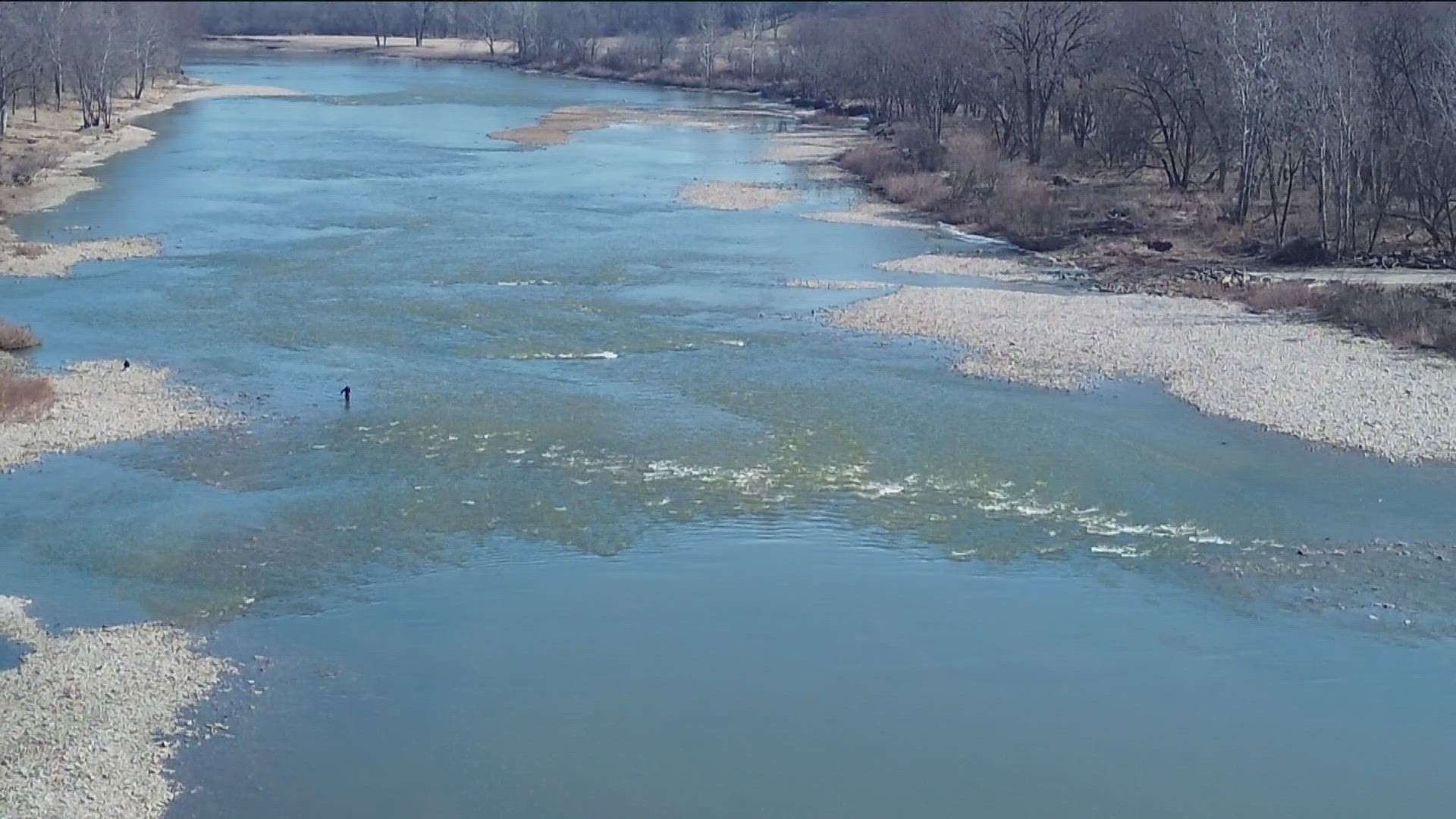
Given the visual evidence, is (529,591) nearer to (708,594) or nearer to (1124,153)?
(708,594)

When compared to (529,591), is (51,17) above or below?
above

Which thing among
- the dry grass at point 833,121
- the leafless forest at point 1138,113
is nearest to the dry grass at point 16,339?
the leafless forest at point 1138,113

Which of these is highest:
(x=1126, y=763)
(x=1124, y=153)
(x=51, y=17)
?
(x=51, y=17)

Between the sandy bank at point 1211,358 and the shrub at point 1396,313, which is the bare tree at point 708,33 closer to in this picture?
the sandy bank at point 1211,358

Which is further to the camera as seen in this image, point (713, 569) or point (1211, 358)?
point (1211, 358)

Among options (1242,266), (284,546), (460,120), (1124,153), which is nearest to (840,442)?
(284,546)

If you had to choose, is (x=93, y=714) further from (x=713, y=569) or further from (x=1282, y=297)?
(x=1282, y=297)

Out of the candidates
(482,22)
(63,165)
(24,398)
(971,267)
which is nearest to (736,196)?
(971,267)

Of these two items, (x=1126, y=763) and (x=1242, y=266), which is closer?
(x=1126, y=763)
